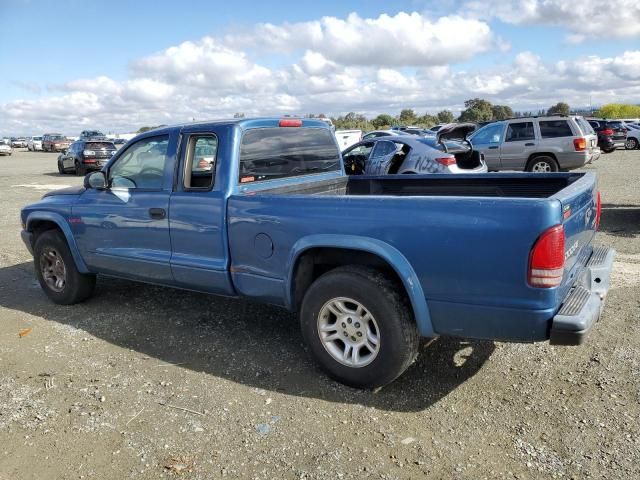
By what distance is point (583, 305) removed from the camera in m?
3.19

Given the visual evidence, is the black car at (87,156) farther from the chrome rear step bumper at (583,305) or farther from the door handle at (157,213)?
the chrome rear step bumper at (583,305)

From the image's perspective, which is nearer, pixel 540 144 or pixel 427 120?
pixel 540 144

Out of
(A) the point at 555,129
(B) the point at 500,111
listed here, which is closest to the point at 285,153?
(A) the point at 555,129

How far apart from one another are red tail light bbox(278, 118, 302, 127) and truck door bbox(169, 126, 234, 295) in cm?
63

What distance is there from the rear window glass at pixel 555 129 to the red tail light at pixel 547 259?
485 inches

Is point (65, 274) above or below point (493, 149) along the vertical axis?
below

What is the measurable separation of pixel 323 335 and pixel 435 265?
3.29 feet

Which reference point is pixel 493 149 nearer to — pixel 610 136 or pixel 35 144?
pixel 610 136

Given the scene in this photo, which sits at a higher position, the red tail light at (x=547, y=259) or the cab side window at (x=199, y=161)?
the cab side window at (x=199, y=161)

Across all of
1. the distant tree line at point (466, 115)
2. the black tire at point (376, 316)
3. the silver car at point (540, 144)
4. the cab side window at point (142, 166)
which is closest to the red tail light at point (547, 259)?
the black tire at point (376, 316)

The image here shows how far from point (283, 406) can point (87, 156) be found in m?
21.7

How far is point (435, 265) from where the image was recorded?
3.20m

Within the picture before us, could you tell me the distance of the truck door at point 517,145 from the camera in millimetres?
14266

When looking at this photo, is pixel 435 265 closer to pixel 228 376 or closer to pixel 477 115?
pixel 228 376
